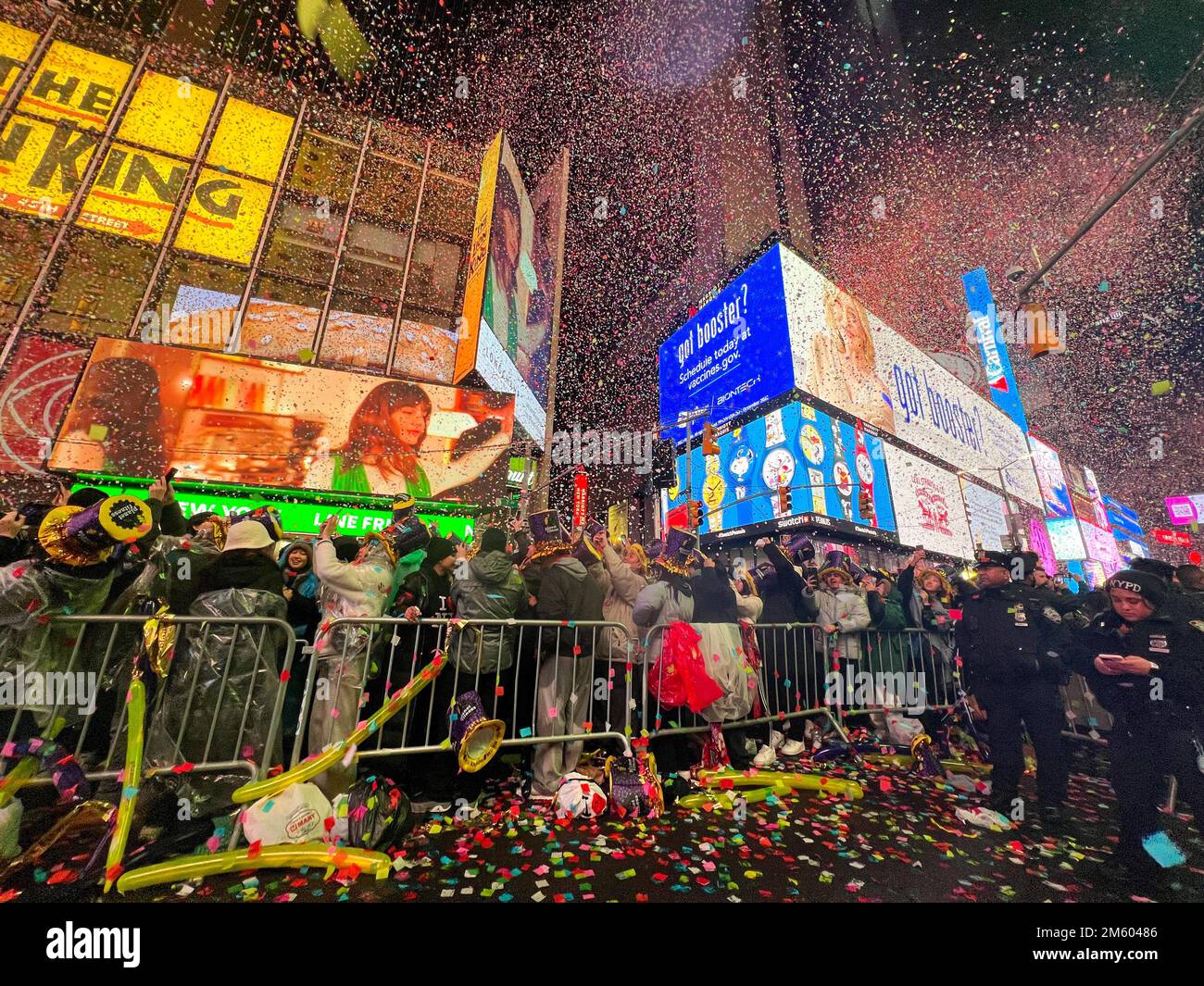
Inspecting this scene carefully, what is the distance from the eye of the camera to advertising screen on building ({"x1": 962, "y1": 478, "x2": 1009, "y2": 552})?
2777 cm

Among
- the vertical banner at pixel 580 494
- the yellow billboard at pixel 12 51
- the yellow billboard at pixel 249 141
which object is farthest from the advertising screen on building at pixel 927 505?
the yellow billboard at pixel 12 51

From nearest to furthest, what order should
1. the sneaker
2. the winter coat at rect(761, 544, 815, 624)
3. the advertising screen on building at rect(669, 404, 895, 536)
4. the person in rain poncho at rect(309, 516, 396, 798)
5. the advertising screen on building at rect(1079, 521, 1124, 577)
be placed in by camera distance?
1. the person in rain poncho at rect(309, 516, 396, 798)
2. the sneaker
3. the winter coat at rect(761, 544, 815, 624)
4. the advertising screen on building at rect(669, 404, 895, 536)
5. the advertising screen on building at rect(1079, 521, 1124, 577)

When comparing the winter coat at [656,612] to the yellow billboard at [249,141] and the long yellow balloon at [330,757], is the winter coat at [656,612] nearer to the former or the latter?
the long yellow balloon at [330,757]

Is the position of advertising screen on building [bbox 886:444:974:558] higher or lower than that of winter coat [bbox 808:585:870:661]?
higher

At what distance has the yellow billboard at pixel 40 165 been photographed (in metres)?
11.6

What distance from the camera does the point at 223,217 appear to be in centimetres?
1336

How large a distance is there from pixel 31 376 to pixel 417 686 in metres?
14.4

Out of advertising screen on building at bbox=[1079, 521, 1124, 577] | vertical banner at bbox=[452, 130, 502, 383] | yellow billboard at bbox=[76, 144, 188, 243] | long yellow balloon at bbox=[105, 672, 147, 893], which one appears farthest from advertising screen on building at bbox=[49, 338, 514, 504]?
advertising screen on building at bbox=[1079, 521, 1124, 577]

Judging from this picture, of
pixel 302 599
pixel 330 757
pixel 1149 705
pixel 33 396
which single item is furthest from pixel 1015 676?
pixel 33 396

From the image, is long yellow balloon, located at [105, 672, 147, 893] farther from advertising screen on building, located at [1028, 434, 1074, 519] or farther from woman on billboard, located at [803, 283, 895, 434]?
advertising screen on building, located at [1028, 434, 1074, 519]

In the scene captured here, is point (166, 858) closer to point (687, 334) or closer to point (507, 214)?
point (507, 214)

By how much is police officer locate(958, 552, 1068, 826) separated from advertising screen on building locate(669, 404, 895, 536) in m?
13.3
